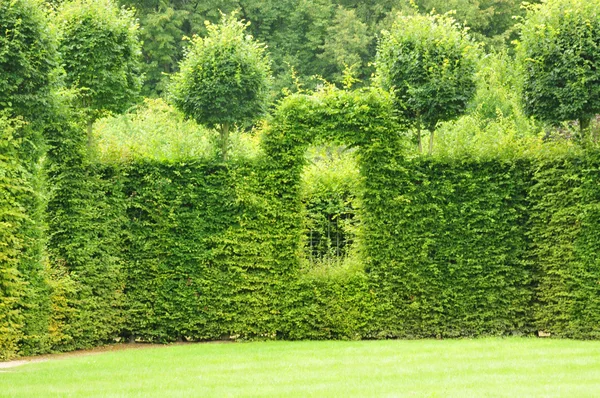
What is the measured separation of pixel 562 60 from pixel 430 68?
7.65 ft

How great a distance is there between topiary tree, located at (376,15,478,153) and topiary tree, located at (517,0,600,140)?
44.0 inches

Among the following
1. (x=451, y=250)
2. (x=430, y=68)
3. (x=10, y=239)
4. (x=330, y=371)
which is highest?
(x=430, y=68)

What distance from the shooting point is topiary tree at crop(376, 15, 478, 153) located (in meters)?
14.3

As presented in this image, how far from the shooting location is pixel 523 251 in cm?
1434

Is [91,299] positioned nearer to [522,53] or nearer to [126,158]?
[126,158]

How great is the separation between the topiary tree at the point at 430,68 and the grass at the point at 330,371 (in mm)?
4441

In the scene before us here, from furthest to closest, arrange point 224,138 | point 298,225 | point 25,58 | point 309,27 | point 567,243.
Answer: point 309,27
point 224,138
point 298,225
point 567,243
point 25,58

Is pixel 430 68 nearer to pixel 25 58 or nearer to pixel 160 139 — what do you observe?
pixel 25 58

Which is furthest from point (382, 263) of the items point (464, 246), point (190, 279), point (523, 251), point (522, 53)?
point (522, 53)

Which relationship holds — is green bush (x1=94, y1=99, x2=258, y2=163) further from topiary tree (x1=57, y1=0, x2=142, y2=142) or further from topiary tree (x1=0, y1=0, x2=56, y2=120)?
topiary tree (x1=0, y1=0, x2=56, y2=120)

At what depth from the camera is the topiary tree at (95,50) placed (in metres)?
14.2

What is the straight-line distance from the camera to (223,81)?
1427 centimetres

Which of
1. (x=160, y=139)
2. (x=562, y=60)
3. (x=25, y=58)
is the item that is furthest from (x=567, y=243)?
(x=160, y=139)

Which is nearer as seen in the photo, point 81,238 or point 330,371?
point 330,371
